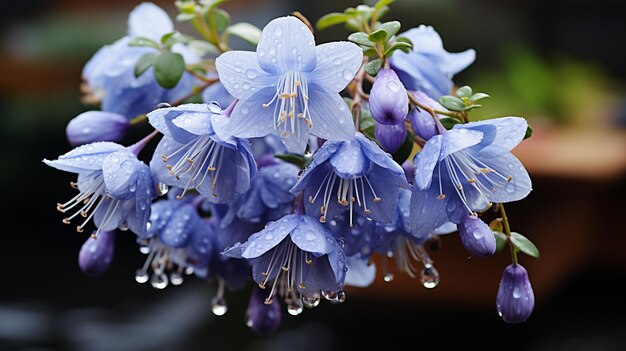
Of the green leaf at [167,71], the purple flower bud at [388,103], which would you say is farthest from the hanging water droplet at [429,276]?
the green leaf at [167,71]

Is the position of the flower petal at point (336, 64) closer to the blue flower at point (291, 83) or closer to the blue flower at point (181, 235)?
the blue flower at point (291, 83)

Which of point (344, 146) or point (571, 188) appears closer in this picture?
point (344, 146)

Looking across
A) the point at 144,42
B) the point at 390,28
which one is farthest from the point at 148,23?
the point at 390,28

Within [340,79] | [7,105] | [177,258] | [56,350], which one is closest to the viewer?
[340,79]

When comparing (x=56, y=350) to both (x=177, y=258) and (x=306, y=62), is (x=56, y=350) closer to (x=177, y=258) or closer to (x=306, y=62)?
(x=177, y=258)

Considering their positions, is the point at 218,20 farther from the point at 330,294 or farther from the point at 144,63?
the point at 330,294

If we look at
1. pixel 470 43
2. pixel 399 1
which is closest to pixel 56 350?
pixel 399 1

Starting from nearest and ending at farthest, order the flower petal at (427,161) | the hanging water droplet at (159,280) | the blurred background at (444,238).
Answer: the flower petal at (427,161), the hanging water droplet at (159,280), the blurred background at (444,238)

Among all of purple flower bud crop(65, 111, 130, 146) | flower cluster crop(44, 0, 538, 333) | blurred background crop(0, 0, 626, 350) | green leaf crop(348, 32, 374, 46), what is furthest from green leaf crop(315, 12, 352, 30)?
blurred background crop(0, 0, 626, 350)
